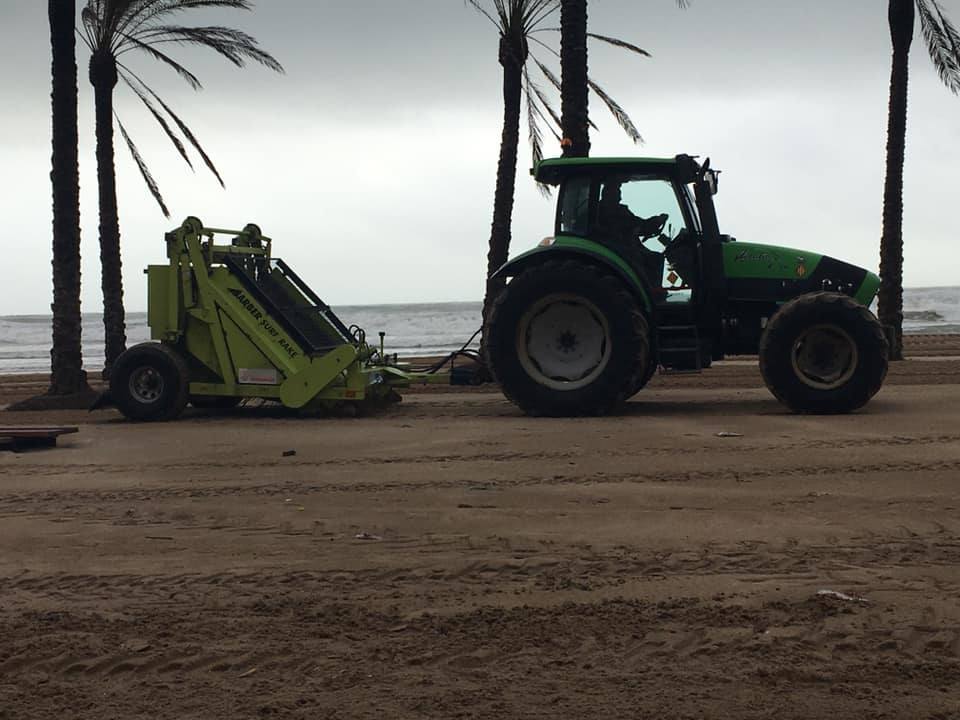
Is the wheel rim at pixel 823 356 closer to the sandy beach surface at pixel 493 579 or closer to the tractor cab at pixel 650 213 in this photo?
the tractor cab at pixel 650 213

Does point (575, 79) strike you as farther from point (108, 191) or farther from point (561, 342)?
point (108, 191)

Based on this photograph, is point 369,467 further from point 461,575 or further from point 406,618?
point 406,618

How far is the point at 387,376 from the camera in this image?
12953 millimetres

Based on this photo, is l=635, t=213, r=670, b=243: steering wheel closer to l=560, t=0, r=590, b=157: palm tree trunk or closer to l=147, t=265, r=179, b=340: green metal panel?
l=147, t=265, r=179, b=340: green metal panel

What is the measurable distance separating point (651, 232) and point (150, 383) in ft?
16.4

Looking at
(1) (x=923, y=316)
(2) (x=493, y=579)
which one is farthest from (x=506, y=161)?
(1) (x=923, y=316)

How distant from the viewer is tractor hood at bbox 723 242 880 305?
11836 millimetres

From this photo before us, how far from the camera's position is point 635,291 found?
1160 cm

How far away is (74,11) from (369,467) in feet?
35.1

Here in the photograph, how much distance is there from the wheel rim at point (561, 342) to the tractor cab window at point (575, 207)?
2.47 feet

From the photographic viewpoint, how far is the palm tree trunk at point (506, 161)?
20453 millimetres

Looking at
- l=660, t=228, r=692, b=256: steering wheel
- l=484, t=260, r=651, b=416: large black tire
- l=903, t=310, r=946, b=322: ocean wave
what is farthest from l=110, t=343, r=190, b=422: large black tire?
l=903, t=310, r=946, b=322: ocean wave

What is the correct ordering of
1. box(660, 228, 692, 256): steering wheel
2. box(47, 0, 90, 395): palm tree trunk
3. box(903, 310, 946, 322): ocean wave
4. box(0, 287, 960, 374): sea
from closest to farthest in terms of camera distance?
1. box(660, 228, 692, 256): steering wheel
2. box(47, 0, 90, 395): palm tree trunk
3. box(0, 287, 960, 374): sea
4. box(903, 310, 946, 322): ocean wave

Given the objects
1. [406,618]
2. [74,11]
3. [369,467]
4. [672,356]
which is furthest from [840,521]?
[74,11]
